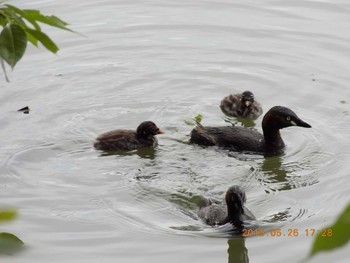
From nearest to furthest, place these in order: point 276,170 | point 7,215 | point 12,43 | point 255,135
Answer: point 7,215
point 12,43
point 276,170
point 255,135

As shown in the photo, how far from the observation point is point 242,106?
891 centimetres

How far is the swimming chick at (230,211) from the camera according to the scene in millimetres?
6277

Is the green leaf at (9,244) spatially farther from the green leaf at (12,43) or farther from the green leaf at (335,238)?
the green leaf at (335,238)

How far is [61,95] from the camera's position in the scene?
31.2 feet

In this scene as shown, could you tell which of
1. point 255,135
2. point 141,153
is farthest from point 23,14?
point 255,135

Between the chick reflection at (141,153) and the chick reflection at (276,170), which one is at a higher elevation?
the chick reflection at (141,153)

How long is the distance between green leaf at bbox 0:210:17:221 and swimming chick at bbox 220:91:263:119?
7.38m

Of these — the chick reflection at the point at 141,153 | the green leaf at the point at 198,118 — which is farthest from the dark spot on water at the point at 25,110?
the green leaf at the point at 198,118

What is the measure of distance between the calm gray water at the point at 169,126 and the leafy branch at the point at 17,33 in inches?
138

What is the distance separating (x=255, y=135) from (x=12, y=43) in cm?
682

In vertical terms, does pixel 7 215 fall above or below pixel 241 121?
above

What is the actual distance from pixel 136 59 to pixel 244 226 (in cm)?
480

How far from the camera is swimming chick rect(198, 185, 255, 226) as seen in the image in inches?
247
